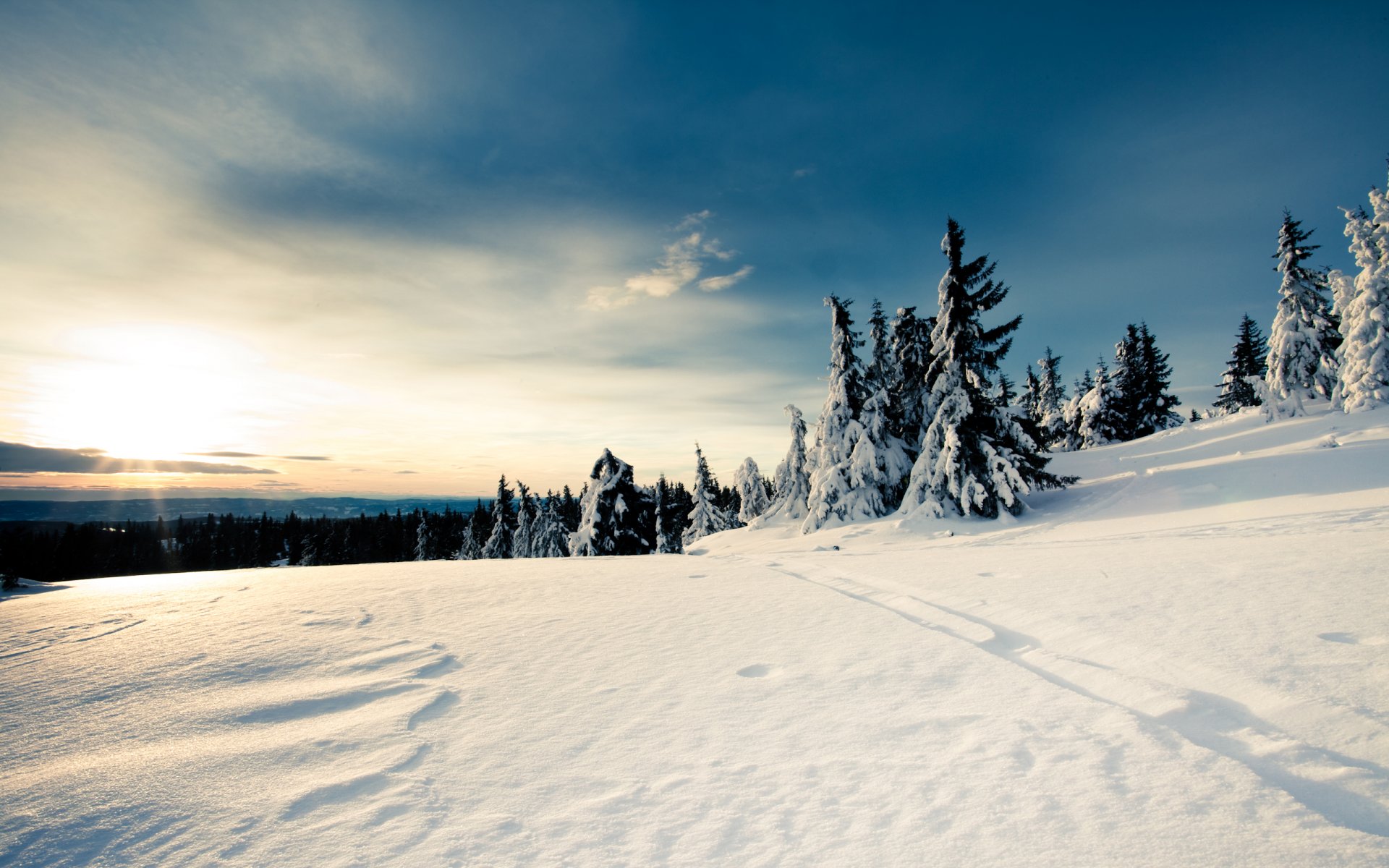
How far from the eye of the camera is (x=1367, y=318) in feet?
71.2

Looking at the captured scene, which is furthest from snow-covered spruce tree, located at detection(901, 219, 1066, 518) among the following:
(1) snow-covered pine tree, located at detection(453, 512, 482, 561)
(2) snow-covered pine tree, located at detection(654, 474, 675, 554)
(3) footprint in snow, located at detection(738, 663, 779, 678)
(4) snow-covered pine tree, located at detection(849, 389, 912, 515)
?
(1) snow-covered pine tree, located at detection(453, 512, 482, 561)

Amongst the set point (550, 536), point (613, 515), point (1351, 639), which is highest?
point (1351, 639)

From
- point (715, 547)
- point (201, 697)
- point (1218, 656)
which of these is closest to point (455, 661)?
point (201, 697)

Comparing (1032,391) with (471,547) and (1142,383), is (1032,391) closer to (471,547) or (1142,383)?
(1142,383)

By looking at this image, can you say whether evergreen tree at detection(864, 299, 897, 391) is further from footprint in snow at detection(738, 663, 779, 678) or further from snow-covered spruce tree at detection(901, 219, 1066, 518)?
footprint in snow at detection(738, 663, 779, 678)

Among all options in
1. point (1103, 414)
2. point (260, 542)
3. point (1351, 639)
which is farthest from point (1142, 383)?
point (260, 542)

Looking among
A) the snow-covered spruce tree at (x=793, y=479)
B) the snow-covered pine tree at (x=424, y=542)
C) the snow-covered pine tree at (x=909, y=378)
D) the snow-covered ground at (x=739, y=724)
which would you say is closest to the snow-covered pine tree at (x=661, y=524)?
the snow-covered spruce tree at (x=793, y=479)

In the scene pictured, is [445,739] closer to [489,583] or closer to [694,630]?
[694,630]

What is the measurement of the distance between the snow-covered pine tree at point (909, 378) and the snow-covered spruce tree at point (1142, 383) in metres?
31.9

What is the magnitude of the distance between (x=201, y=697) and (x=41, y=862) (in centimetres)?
205

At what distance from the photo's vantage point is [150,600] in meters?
7.86

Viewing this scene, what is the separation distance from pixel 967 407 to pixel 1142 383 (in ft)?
130

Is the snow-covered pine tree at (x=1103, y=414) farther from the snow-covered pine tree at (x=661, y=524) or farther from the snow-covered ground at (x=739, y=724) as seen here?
the snow-covered ground at (x=739, y=724)

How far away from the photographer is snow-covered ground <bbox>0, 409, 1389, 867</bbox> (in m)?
2.28
